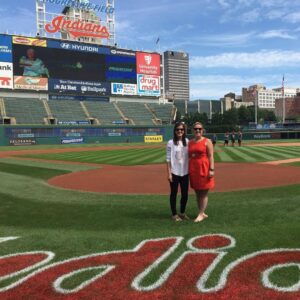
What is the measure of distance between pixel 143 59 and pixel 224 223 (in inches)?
2684

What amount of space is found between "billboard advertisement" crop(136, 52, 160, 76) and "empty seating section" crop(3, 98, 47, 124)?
62.9ft

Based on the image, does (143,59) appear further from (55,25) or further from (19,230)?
(19,230)

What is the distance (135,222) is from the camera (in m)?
7.21

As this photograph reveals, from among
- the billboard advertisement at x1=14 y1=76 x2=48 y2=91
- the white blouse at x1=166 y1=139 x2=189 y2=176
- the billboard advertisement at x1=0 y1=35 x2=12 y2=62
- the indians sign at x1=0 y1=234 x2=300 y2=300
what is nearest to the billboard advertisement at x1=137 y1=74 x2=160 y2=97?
the billboard advertisement at x1=14 y1=76 x2=48 y2=91

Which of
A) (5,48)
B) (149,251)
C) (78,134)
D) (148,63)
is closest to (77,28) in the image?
(5,48)

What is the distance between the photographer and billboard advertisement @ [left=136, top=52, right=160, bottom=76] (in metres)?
71.9

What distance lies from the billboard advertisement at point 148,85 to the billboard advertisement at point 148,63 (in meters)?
0.85

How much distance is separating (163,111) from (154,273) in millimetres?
73714

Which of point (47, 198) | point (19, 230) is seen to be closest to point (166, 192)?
point (47, 198)

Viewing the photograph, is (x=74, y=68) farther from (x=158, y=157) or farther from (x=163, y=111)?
(x=158, y=157)

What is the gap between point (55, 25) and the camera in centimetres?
6619

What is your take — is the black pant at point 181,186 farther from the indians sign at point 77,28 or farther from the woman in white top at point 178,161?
the indians sign at point 77,28

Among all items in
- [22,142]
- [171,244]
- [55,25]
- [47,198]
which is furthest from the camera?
[55,25]

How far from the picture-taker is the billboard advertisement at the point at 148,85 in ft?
239
